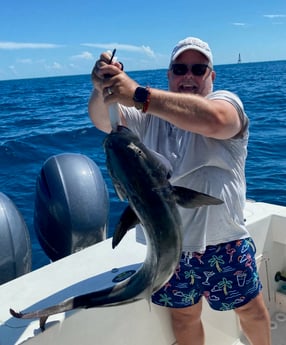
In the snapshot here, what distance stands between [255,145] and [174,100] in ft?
31.3

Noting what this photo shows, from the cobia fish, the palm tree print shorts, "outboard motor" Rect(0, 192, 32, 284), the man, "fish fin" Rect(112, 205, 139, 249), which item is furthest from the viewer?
"outboard motor" Rect(0, 192, 32, 284)

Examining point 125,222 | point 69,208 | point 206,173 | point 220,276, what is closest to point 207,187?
point 206,173

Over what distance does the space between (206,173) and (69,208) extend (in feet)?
4.50

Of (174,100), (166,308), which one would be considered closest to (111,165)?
(174,100)

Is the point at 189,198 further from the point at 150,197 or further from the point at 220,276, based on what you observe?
the point at 220,276

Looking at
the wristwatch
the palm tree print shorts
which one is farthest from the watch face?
the palm tree print shorts

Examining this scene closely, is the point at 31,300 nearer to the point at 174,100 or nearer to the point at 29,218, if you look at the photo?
the point at 174,100

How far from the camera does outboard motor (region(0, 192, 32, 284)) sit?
271 cm

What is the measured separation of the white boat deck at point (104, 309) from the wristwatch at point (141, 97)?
0.88 metres

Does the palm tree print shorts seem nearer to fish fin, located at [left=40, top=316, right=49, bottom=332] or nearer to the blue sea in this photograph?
fish fin, located at [left=40, top=316, right=49, bottom=332]

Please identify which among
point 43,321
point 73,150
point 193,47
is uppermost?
point 193,47

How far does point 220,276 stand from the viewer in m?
2.15

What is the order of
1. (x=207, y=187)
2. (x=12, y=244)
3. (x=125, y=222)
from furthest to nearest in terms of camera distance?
(x=12, y=244), (x=207, y=187), (x=125, y=222)

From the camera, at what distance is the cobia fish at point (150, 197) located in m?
1.37
